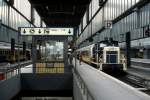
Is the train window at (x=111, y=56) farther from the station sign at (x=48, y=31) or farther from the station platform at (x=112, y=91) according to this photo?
the station platform at (x=112, y=91)

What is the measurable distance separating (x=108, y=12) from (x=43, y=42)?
1221 inches

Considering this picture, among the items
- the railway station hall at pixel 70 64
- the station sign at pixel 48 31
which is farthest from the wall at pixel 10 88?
the station sign at pixel 48 31

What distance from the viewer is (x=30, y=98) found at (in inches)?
1138

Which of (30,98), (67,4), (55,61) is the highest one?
(67,4)

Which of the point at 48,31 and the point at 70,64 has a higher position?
the point at 48,31

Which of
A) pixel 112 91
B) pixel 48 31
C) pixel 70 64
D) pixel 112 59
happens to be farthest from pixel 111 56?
pixel 112 91

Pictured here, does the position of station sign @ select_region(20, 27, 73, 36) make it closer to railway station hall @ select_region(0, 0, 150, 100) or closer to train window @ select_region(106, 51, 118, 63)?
railway station hall @ select_region(0, 0, 150, 100)

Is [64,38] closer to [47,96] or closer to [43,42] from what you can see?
[43,42]

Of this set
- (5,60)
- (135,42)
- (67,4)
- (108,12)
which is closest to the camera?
(135,42)

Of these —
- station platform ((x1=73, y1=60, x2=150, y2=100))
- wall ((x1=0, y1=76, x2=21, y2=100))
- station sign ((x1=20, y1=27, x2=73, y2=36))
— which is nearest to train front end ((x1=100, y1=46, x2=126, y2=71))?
station sign ((x1=20, y1=27, x2=73, y2=36))

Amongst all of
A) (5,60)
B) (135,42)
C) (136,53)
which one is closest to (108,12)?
(136,53)

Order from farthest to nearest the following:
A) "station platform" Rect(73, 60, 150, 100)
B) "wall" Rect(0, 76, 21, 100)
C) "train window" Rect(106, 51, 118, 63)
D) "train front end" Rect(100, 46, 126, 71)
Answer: "train window" Rect(106, 51, 118, 63), "train front end" Rect(100, 46, 126, 71), "wall" Rect(0, 76, 21, 100), "station platform" Rect(73, 60, 150, 100)

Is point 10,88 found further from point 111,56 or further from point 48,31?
point 111,56

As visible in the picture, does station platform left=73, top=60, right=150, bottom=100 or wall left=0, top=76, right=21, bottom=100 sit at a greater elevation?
station platform left=73, top=60, right=150, bottom=100
